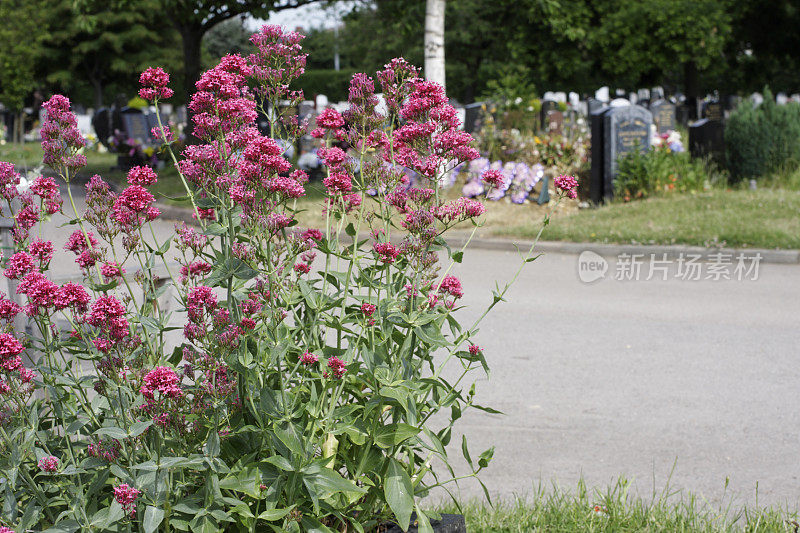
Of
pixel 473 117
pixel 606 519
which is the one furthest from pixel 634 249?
pixel 606 519

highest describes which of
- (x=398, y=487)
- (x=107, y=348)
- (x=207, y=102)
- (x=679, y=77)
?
(x=679, y=77)

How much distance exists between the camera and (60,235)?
12000 millimetres

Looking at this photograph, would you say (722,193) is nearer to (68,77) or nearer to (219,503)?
(219,503)

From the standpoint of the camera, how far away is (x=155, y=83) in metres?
2.45

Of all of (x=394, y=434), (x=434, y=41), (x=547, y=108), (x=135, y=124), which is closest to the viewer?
(x=394, y=434)

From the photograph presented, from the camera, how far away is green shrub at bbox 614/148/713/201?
14.0m

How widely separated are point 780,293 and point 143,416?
782cm

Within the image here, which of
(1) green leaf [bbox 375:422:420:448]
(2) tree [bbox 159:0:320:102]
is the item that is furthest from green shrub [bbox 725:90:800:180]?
(1) green leaf [bbox 375:422:420:448]

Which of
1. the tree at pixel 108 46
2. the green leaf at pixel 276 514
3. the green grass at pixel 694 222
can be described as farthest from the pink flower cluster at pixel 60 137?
the tree at pixel 108 46

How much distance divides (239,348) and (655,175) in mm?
12486

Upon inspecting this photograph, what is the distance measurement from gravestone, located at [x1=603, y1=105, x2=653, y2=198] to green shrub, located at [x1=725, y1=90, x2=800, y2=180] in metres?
2.04

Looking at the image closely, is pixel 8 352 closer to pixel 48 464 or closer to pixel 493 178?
pixel 48 464

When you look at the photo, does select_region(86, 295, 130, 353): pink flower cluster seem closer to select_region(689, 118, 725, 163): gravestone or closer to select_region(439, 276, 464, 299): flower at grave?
select_region(439, 276, 464, 299): flower at grave

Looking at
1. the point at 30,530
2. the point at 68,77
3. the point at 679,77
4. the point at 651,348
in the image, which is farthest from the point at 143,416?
the point at 68,77
